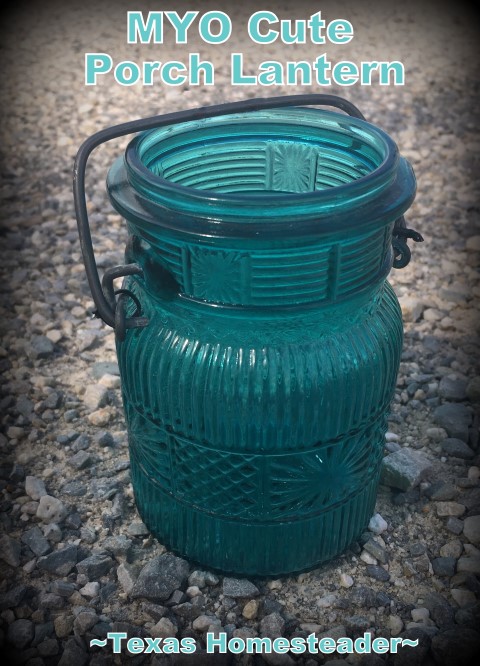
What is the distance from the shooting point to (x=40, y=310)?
125 inches

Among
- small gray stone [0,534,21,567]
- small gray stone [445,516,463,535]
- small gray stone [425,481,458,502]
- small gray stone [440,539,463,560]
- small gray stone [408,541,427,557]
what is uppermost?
small gray stone [425,481,458,502]

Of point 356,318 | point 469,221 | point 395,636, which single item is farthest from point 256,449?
point 469,221

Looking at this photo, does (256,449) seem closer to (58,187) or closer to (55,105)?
(58,187)

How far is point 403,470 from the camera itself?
232 centimetres

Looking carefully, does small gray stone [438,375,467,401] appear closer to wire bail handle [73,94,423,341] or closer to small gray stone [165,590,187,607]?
Answer: wire bail handle [73,94,423,341]

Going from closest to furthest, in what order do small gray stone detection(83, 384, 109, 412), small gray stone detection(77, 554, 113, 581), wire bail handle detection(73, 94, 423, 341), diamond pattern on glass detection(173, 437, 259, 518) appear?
wire bail handle detection(73, 94, 423, 341)
diamond pattern on glass detection(173, 437, 259, 518)
small gray stone detection(77, 554, 113, 581)
small gray stone detection(83, 384, 109, 412)

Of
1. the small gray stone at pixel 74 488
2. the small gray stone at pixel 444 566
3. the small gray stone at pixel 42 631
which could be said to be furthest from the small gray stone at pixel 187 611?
the small gray stone at pixel 444 566

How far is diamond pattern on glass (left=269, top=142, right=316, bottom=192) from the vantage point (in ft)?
6.89

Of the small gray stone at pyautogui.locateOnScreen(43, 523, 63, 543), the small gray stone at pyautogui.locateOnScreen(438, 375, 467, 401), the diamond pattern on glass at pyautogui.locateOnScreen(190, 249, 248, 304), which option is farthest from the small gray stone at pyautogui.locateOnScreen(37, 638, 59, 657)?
the small gray stone at pyautogui.locateOnScreen(438, 375, 467, 401)

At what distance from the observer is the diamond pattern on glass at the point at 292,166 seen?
210 centimetres

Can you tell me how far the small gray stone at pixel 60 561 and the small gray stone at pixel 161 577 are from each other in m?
0.20

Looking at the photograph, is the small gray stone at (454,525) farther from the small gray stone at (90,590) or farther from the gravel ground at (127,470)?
the small gray stone at (90,590)

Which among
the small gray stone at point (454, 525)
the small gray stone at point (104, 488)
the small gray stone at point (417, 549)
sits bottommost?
the small gray stone at point (104, 488)

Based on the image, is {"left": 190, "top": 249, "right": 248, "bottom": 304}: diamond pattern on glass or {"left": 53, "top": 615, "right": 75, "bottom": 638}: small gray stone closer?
{"left": 190, "top": 249, "right": 248, "bottom": 304}: diamond pattern on glass
